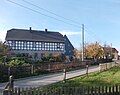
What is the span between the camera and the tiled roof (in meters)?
85.7

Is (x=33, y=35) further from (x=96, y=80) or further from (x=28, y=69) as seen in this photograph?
(x=96, y=80)

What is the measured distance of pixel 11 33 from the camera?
86688 millimetres

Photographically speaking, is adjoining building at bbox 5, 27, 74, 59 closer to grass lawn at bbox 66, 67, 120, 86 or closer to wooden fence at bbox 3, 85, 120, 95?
grass lawn at bbox 66, 67, 120, 86

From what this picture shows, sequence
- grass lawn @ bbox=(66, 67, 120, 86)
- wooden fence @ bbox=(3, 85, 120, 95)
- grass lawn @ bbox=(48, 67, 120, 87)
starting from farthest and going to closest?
grass lawn @ bbox=(66, 67, 120, 86) < grass lawn @ bbox=(48, 67, 120, 87) < wooden fence @ bbox=(3, 85, 120, 95)

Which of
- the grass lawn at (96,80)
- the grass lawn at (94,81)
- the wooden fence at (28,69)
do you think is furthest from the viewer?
the wooden fence at (28,69)

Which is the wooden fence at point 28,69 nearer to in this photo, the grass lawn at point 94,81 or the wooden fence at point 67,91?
the grass lawn at point 94,81

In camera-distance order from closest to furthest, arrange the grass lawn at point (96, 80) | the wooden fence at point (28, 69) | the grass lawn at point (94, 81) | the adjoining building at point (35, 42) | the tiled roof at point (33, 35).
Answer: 1. the grass lawn at point (94, 81)
2. the grass lawn at point (96, 80)
3. the wooden fence at point (28, 69)
4. the adjoining building at point (35, 42)
5. the tiled roof at point (33, 35)

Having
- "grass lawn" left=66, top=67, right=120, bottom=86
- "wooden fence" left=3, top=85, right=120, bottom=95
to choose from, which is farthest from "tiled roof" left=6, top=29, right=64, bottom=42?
"wooden fence" left=3, top=85, right=120, bottom=95

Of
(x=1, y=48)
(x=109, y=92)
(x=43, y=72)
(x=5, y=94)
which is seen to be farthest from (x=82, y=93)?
(x=1, y=48)

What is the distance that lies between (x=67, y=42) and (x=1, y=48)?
5342 cm

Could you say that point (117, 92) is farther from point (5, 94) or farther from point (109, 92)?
point (5, 94)

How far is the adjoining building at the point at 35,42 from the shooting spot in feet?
277

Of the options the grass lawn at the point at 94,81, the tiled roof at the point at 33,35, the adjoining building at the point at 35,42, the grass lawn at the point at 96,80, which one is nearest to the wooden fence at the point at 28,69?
the grass lawn at the point at 94,81

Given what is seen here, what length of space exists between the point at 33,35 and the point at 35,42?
276cm
